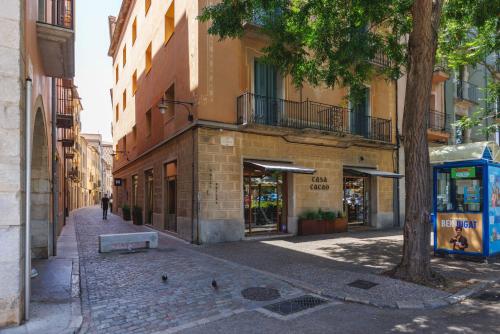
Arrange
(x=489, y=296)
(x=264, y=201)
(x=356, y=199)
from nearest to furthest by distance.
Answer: (x=489, y=296)
(x=264, y=201)
(x=356, y=199)

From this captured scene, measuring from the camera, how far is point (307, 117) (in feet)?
48.5

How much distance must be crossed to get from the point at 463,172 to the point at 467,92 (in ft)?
54.4

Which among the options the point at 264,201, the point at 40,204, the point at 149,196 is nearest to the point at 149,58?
the point at 149,196

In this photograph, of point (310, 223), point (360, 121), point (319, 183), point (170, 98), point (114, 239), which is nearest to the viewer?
point (114, 239)

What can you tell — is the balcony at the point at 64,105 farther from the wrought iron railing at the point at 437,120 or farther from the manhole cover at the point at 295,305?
the wrought iron railing at the point at 437,120

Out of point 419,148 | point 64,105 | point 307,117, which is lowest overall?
point 419,148

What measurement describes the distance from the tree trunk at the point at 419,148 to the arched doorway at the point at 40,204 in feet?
27.6

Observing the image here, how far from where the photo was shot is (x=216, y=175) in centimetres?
1255

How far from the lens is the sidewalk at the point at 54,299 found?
473 cm

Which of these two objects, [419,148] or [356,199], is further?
[356,199]

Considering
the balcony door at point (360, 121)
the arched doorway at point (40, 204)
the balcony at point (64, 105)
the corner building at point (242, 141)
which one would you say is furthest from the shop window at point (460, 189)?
the balcony at point (64, 105)

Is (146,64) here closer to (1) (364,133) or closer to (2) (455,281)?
(1) (364,133)

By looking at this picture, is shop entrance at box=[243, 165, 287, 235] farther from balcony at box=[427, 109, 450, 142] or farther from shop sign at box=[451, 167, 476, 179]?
balcony at box=[427, 109, 450, 142]

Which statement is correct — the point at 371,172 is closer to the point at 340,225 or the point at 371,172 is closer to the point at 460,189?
the point at 340,225
